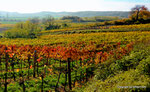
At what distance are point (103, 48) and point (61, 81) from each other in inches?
474

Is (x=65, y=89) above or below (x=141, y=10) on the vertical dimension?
below

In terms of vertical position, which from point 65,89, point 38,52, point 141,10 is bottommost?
point 65,89

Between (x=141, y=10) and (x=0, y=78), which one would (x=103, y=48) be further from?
(x=141, y=10)

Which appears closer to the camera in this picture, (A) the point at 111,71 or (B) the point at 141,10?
(A) the point at 111,71

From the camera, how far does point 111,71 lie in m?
11.1

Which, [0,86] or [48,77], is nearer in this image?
[0,86]

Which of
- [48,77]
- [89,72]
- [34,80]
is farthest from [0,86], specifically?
[89,72]

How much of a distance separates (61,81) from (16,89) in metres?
3.72

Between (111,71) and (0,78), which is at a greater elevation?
(111,71)

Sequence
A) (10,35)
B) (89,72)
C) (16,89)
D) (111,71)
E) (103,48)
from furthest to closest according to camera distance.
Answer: (10,35) < (103,48) < (89,72) < (16,89) < (111,71)

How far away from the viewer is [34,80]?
45.4 ft

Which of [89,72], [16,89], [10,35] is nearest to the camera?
[16,89]

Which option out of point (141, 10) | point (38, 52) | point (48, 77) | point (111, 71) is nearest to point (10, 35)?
point (38, 52)

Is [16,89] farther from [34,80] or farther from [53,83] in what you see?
[53,83]
